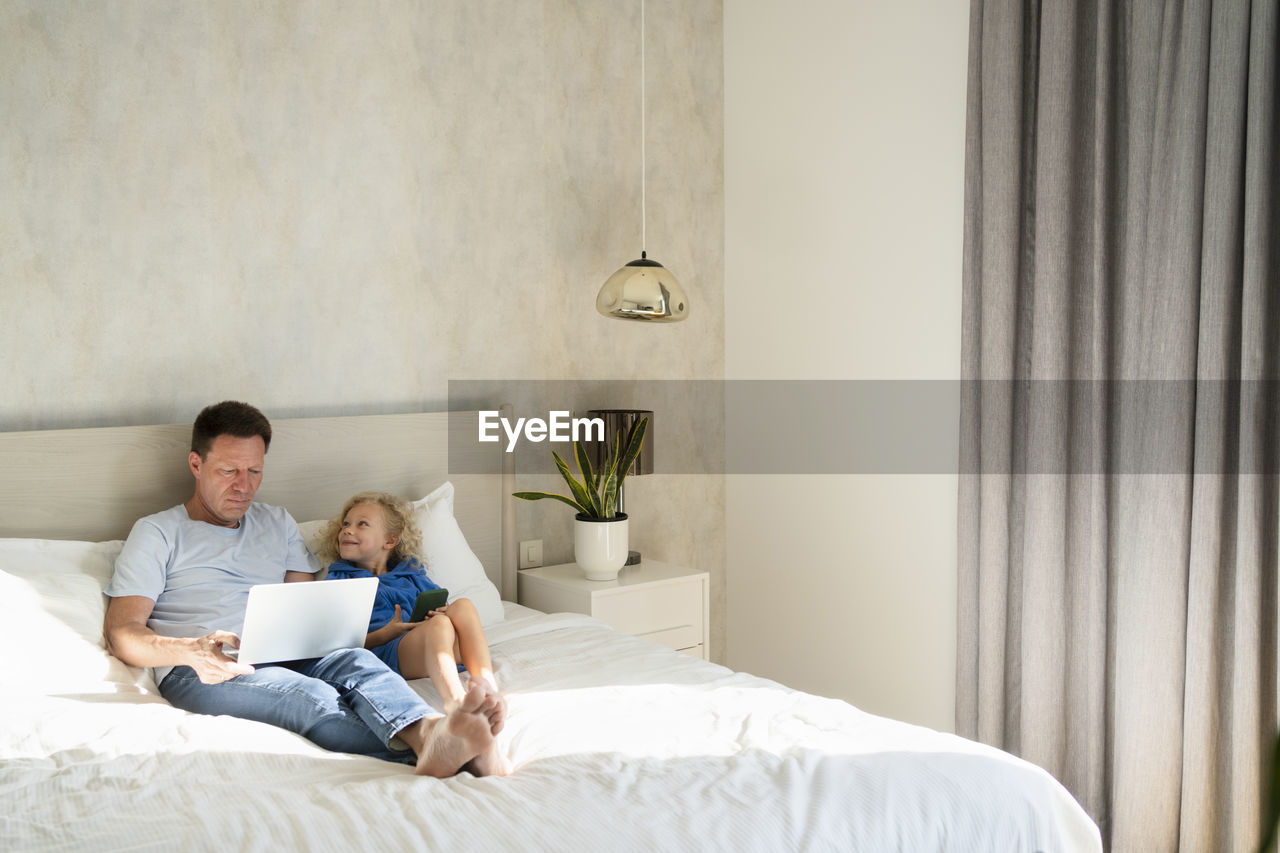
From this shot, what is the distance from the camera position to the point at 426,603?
7.45 feet

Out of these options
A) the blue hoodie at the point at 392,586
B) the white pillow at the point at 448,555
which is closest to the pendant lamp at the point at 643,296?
the white pillow at the point at 448,555

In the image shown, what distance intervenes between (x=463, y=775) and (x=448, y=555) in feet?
3.85

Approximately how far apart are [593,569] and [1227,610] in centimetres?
172

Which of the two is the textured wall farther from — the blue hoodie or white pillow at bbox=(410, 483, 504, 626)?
the blue hoodie

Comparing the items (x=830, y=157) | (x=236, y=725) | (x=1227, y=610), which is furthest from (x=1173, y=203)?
(x=236, y=725)

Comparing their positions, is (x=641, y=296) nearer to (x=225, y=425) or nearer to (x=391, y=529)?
(x=391, y=529)

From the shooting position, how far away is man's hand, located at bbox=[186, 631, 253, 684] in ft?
6.24

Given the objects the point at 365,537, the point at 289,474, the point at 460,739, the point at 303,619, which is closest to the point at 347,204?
the point at 289,474

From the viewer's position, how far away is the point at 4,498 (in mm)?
2209

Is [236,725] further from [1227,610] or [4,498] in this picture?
[1227,610]

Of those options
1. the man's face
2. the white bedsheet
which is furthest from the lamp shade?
the white bedsheet

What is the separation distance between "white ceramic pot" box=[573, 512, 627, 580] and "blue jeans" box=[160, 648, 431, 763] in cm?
111

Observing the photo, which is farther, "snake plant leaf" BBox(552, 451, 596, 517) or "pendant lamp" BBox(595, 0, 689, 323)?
"snake plant leaf" BBox(552, 451, 596, 517)

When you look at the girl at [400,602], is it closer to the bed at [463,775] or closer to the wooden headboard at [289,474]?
the bed at [463,775]
